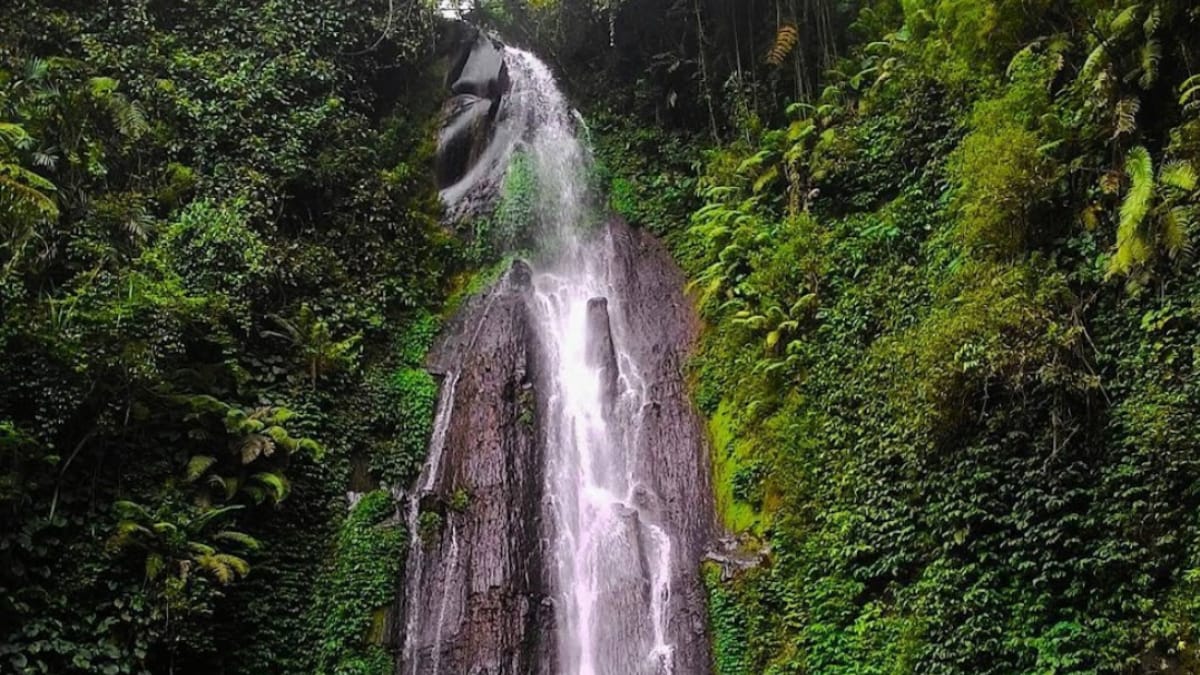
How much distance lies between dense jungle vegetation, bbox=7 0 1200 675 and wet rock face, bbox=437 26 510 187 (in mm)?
2377

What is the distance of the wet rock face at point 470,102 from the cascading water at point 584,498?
2.68 m

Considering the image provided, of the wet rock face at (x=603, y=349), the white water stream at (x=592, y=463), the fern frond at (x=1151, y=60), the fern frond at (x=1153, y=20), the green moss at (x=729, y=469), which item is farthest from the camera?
the wet rock face at (x=603, y=349)

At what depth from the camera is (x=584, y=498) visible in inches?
458

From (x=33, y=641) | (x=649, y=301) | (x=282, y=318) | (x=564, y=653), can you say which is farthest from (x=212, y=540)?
(x=649, y=301)

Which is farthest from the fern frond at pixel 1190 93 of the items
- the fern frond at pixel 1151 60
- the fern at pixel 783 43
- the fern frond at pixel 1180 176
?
the fern at pixel 783 43

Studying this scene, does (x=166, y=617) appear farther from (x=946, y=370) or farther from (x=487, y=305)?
(x=946, y=370)

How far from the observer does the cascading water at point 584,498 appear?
9969 millimetres

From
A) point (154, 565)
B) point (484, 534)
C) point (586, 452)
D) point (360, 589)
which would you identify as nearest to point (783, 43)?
point (586, 452)

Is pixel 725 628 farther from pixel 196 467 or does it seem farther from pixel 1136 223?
pixel 196 467

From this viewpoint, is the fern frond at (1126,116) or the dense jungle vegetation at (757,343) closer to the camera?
the dense jungle vegetation at (757,343)

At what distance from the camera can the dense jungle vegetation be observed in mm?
7277

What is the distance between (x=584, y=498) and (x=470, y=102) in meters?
11.1

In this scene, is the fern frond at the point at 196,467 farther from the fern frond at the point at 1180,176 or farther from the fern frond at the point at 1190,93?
the fern frond at the point at 1190,93

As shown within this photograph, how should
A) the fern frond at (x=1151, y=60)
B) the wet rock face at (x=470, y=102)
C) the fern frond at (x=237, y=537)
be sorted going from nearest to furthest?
1. the fern frond at (x=1151, y=60)
2. the fern frond at (x=237, y=537)
3. the wet rock face at (x=470, y=102)
